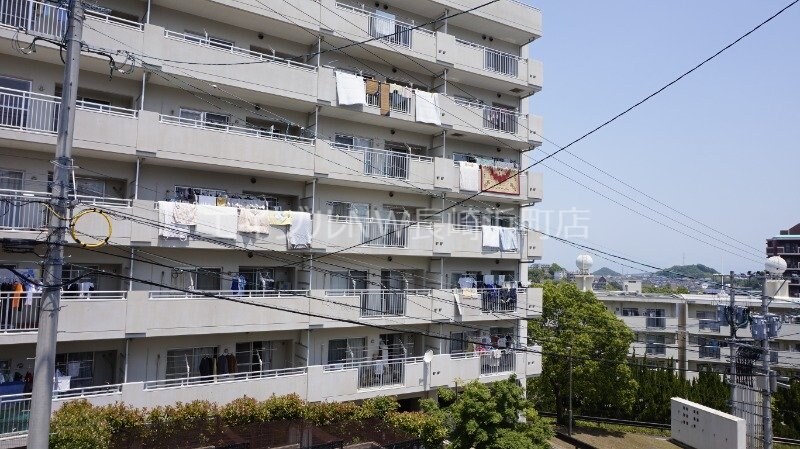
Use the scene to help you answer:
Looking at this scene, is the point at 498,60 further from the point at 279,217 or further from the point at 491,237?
the point at 279,217

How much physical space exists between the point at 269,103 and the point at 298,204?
11.5 feet

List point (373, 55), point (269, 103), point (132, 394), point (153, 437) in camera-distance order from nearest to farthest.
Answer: point (153, 437), point (132, 394), point (269, 103), point (373, 55)

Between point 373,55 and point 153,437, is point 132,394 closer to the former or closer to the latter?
point 153,437

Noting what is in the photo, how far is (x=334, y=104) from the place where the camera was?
17.6 meters

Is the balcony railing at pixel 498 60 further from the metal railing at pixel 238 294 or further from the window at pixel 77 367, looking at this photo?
the window at pixel 77 367

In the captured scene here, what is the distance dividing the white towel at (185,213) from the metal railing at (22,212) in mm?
3038

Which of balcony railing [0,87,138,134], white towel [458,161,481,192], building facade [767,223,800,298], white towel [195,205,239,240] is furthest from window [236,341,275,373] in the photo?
building facade [767,223,800,298]

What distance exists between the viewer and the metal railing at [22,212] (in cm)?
1267

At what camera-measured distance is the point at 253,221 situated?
15961 millimetres

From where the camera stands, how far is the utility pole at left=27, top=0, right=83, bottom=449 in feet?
26.8

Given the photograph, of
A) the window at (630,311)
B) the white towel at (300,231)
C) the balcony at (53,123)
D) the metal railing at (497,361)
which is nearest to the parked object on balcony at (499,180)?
the metal railing at (497,361)

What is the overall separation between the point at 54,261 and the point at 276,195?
971 centimetres

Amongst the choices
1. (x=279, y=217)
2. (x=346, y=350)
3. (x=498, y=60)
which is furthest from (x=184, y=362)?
(x=498, y=60)

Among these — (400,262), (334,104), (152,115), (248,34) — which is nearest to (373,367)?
(400,262)
